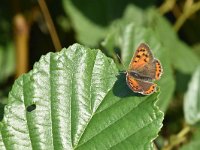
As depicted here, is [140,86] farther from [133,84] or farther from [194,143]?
[194,143]

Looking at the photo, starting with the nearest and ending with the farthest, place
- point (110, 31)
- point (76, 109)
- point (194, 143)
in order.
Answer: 1. point (76, 109)
2. point (194, 143)
3. point (110, 31)

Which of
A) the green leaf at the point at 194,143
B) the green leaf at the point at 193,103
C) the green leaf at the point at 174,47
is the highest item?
the green leaf at the point at 174,47

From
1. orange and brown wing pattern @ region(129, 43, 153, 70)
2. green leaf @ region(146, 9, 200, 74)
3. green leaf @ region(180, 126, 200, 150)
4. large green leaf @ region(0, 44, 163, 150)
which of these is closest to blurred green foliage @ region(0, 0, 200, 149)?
green leaf @ region(146, 9, 200, 74)

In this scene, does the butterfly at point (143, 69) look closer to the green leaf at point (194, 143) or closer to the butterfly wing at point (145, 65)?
the butterfly wing at point (145, 65)

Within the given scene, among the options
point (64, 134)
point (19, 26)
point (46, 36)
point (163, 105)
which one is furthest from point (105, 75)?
point (46, 36)

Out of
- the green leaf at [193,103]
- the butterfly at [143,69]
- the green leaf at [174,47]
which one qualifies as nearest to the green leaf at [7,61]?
the green leaf at [174,47]

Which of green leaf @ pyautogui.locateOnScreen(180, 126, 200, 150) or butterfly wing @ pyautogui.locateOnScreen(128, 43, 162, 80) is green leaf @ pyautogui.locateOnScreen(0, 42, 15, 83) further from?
butterfly wing @ pyautogui.locateOnScreen(128, 43, 162, 80)

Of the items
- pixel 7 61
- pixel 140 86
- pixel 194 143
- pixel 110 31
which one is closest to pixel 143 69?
pixel 140 86

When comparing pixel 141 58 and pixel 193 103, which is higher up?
pixel 141 58

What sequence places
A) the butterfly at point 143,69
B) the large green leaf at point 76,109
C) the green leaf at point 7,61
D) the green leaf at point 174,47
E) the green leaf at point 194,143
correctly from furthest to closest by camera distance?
the green leaf at point 7,61
the green leaf at point 174,47
the green leaf at point 194,143
the butterfly at point 143,69
the large green leaf at point 76,109
